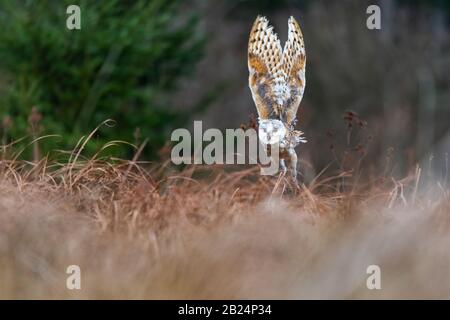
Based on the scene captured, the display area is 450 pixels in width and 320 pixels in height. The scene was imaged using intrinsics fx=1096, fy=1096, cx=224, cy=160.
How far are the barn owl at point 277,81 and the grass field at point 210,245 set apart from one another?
360 millimetres

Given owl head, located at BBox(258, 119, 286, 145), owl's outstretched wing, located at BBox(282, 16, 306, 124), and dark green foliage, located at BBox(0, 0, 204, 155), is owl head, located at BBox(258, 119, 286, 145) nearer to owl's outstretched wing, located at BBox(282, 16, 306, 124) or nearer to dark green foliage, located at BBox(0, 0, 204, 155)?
owl's outstretched wing, located at BBox(282, 16, 306, 124)

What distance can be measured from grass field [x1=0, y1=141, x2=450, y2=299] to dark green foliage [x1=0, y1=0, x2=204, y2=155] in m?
7.09

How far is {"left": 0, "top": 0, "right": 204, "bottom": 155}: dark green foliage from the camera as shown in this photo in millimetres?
13078

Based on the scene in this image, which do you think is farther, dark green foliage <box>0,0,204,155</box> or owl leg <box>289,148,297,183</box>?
dark green foliage <box>0,0,204,155</box>

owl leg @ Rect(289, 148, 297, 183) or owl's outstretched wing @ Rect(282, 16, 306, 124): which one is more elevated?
owl's outstretched wing @ Rect(282, 16, 306, 124)

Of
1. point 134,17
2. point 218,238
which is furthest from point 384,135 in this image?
point 218,238

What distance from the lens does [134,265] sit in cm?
480

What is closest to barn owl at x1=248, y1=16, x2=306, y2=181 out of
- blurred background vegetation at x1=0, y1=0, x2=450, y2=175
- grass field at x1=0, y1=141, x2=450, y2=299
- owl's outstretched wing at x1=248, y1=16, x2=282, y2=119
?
owl's outstretched wing at x1=248, y1=16, x2=282, y2=119

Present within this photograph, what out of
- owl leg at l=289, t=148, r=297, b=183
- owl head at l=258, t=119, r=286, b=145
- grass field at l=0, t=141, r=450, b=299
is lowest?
grass field at l=0, t=141, r=450, b=299

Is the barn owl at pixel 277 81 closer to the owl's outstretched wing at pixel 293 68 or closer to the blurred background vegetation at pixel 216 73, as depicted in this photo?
the owl's outstretched wing at pixel 293 68

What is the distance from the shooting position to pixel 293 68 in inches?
248

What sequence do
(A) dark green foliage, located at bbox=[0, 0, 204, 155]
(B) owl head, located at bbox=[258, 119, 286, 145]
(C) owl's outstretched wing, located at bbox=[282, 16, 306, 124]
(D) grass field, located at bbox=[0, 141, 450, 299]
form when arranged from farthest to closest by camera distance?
(A) dark green foliage, located at bbox=[0, 0, 204, 155], (C) owl's outstretched wing, located at bbox=[282, 16, 306, 124], (B) owl head, located at bbox=[258, 119, 286, 145], (D) grass field, located at bbox=[0, 141, 450, 299]

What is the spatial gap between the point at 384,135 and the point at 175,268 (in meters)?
16.4

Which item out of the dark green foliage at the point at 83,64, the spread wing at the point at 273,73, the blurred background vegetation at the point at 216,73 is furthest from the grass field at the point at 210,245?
the dark green foliage at the point at 83,64
